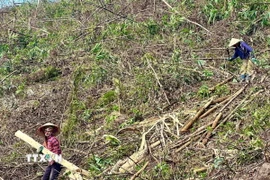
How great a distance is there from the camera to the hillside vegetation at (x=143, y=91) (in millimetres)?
5883

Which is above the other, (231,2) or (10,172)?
(231,2)

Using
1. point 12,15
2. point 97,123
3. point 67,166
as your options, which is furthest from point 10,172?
point 12,15

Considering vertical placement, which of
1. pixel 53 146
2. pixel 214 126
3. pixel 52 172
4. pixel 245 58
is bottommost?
pixel 52 172

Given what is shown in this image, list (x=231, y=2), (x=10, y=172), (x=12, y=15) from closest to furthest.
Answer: (x=10, y=172) < (x=231, y=2) < (x=12, y=15)

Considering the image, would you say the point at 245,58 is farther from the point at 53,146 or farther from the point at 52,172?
the point at 52,172

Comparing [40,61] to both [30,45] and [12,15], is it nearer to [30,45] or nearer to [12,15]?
[30,45]

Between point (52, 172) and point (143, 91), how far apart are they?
7.70 feet

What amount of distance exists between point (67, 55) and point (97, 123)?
3125 mm

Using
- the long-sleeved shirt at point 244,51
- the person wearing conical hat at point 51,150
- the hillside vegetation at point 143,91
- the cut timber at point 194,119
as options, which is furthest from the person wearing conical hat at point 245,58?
the person wearing conical hat at point 51,150

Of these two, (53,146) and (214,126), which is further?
(214,126)

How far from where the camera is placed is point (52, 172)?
19.7 ft

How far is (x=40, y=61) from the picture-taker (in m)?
10.7

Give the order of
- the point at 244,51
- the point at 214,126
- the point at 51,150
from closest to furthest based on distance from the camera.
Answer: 1. the point at 51,150
2. the point at 214,126
3. the point at 244,51

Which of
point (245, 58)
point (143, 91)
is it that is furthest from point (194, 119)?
point (245, 58)
